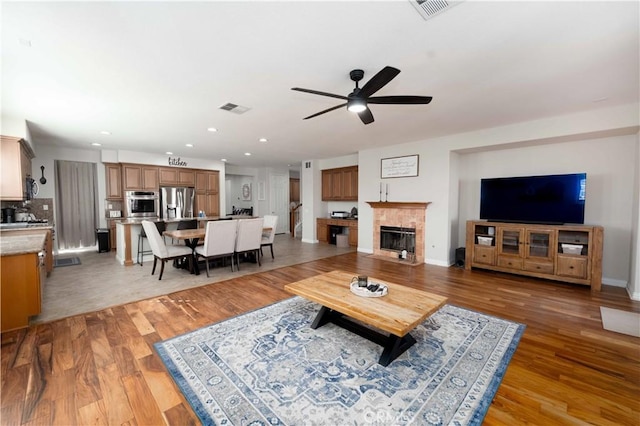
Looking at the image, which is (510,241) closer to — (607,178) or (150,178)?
(607,178)

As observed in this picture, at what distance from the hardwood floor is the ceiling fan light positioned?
2.50 meters

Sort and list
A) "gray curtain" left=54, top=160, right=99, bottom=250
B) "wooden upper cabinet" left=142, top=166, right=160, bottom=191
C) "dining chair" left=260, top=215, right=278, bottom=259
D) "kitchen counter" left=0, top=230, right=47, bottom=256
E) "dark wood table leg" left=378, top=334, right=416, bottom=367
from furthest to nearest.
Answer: "wooden upper cabinet" left=142, top=166, right=160, bottom=191, "gray curtain" left=54, top=160, right=99, bottom=250, "dining chair" left=260, top=215, right=278, bottom=259, "kitchen counter" left=0, top=230, right=47, bottom=256, "dark wood table leg" left=378, top=334, right=416, bottom=367

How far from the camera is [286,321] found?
2881 millimetres

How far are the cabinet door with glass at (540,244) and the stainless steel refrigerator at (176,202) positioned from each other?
7896 mm

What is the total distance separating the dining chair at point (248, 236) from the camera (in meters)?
4.86

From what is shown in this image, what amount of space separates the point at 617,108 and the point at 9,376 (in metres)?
6.84

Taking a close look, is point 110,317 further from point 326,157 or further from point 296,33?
point 326,157

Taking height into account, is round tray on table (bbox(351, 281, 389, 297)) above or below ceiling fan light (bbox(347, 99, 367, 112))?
below

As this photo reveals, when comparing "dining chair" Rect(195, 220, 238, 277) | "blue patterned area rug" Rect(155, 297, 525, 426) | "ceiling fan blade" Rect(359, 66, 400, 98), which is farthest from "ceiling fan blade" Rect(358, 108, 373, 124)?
"dining chair" Rect(195, 220, 238, 277)

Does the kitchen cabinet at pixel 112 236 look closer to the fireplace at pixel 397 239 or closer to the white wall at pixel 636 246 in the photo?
the fireplace at pixel 397 239

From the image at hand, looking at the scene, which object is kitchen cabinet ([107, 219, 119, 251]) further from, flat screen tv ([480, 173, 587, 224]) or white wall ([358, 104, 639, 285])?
flat screen tv ([480, 173, 587, 224])

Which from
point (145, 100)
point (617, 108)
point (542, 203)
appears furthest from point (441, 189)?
point (145, 100)

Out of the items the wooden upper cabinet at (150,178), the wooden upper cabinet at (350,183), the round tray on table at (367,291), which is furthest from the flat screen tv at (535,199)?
the wooden upper cabinet at (150,178)

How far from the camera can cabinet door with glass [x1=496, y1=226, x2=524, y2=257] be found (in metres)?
4.43
